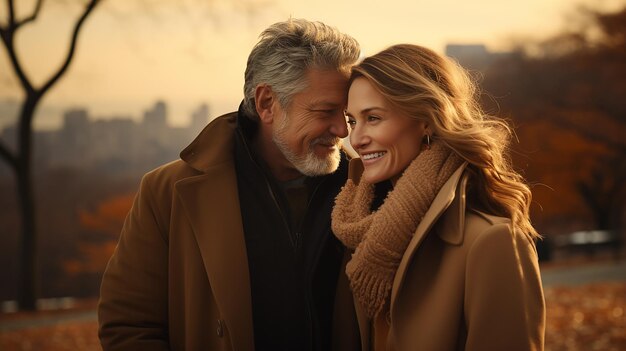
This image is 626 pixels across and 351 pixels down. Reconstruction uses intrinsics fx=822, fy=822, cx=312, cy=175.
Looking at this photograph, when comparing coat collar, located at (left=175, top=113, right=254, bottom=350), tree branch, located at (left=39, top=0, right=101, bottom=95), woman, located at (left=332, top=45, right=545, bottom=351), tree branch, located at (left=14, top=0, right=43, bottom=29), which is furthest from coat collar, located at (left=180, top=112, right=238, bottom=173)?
tree branch, located at (left=14, top=0, right=43, bottom=29)

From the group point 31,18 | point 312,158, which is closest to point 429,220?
point 312,158

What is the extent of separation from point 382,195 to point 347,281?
1.32 ft

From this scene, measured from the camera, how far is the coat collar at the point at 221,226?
134 inches

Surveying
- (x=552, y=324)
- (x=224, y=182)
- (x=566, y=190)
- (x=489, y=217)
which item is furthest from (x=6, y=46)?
(x=566, y=190)

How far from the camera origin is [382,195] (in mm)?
3514

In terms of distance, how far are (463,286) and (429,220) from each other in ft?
0.85

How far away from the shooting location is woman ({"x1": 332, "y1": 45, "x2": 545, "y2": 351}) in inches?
110

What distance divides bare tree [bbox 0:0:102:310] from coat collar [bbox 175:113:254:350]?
12.4 metres

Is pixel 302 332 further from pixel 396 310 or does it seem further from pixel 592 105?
pixel 592 105

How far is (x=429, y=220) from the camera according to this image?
293 cm

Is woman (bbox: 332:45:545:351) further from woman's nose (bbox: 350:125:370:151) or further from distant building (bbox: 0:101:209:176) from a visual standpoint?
distant building (bbox: 0:101:209:176)

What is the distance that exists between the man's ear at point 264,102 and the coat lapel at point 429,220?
1.10 m

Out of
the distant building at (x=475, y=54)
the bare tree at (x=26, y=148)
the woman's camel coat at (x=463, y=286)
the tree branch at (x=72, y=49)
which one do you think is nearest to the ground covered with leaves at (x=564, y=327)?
the bare tree at (x=26, y=148)

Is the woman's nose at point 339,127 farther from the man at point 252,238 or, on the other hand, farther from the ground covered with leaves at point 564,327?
the ground covered with leaves at point 564,327
